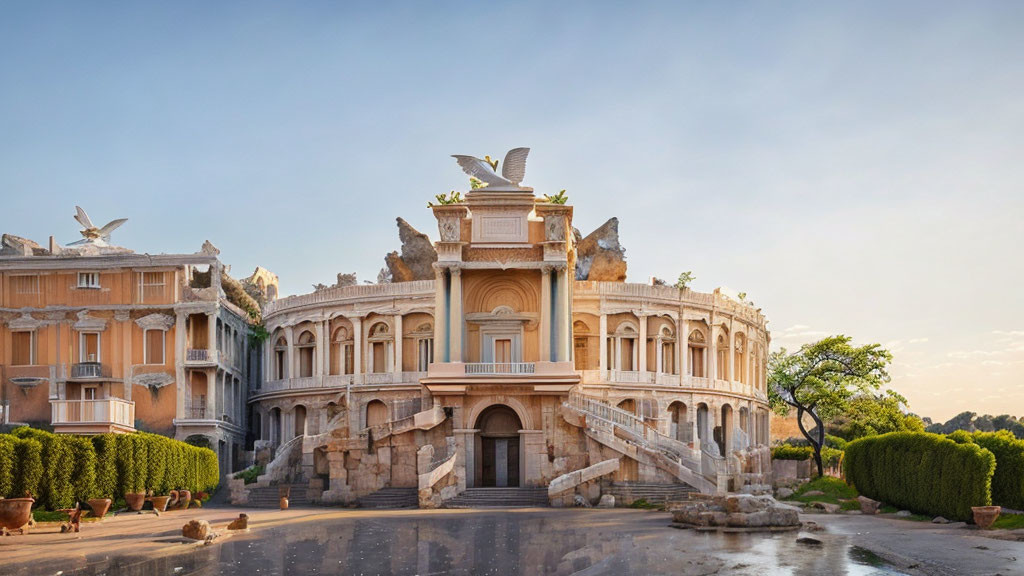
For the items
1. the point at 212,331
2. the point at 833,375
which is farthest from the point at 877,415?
the point at 212,331

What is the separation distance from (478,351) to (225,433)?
23057mm

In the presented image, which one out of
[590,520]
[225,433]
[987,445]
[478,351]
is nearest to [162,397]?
[225,433]

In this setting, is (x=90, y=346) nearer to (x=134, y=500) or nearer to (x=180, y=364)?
(x=180, y=364)

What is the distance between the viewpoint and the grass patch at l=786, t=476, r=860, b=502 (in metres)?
44.9

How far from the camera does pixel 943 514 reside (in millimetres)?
34469

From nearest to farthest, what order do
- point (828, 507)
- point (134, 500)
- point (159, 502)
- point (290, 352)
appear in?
point (828, 507)
point (134, 500)
point (159, 502)
point (290, 352)

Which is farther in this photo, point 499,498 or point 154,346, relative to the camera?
point 154,346

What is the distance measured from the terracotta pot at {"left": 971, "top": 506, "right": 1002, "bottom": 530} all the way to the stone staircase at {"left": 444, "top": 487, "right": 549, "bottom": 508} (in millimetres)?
18728

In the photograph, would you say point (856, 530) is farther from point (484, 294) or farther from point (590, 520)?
point (484, 294)

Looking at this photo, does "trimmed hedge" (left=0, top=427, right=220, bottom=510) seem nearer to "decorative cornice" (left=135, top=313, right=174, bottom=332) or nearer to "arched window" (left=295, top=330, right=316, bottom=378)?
"decorative cornice" (left=135, top=313, right=174, bottom=332)

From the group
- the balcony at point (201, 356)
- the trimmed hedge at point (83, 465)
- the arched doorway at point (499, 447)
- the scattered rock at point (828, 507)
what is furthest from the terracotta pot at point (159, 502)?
the scattered rock at point (828, 507)

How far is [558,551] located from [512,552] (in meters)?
1.13

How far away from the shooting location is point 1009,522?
30.2m

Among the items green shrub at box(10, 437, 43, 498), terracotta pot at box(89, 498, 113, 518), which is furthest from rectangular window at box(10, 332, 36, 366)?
green shrub at box(10, 437, 43, 498)
